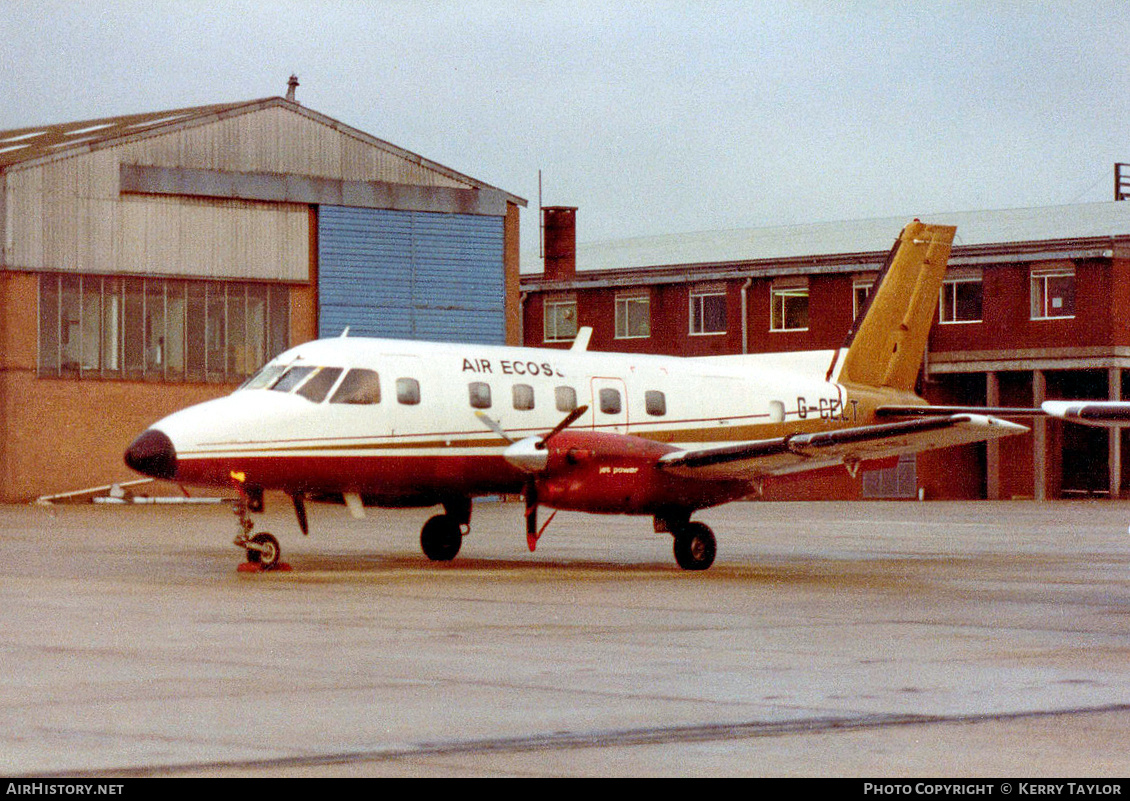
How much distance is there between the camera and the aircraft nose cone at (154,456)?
19141 mm

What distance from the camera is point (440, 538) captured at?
76.0ft

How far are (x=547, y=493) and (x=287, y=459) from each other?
120 inches

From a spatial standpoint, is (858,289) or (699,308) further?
(699,308)

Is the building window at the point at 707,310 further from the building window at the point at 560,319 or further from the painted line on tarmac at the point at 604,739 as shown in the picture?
the painted line on tarmac at the point at 604,739

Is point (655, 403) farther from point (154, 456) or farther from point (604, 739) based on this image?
point (604, 739)

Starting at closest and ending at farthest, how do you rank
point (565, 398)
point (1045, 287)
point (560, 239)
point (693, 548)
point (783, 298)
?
1. point (693, 548)
2. point (565, 398)
3. point (1045, 287)
4. point (783, 298)
5. point (560, 239)

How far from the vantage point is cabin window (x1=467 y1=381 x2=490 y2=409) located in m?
21.7

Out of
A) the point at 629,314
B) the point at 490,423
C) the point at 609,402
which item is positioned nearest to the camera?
the point at 490,423

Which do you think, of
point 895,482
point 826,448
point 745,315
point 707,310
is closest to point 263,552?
point 826,448

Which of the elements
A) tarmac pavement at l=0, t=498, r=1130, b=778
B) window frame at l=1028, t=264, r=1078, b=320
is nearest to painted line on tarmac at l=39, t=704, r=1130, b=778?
tarmac pavement at l=0, t=498, r=1130, b=778

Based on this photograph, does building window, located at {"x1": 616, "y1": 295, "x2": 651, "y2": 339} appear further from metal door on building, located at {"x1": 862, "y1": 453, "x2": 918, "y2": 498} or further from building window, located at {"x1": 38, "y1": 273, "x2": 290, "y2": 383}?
building window, located at {"x1": 38, "y1": 273, "x2": 290, "y2": 383}

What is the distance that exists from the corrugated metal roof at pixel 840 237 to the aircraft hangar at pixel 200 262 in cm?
1527

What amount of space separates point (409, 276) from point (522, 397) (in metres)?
32.2

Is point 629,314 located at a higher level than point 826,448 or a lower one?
higher
